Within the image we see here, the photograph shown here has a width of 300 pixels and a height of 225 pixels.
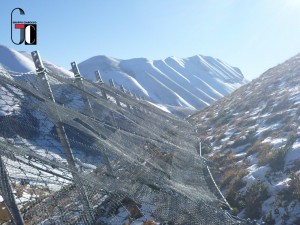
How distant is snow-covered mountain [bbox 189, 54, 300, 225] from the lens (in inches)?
436

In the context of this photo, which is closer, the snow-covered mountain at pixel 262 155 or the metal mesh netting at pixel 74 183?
the metal mesh netting at pixel 74 183

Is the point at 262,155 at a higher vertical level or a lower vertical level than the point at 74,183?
lower

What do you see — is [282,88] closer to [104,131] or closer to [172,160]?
[172,160]

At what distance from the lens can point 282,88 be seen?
2747 centimetres

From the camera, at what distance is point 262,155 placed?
14.6 m

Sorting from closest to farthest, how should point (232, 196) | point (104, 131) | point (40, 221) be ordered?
1. point (40, 221)
2. point (232, 196)
3. point (104, 131)

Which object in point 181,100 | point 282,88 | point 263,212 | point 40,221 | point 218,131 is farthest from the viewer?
point 181,100

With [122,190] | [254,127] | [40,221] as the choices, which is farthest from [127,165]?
[254,127]

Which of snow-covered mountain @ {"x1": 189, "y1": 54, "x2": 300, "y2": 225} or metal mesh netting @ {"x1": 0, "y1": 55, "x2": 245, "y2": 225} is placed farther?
snow-covered mountain @ {"x1": 189, "y1": 54, "x2": 300, "y2": 225}

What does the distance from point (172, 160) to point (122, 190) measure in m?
7.03

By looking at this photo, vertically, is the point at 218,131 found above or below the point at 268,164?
above

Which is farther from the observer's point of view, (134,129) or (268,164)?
(134,129)

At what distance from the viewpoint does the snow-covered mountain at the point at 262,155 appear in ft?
36.3

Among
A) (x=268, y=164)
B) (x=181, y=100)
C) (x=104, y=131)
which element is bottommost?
(x=268, y=164)
